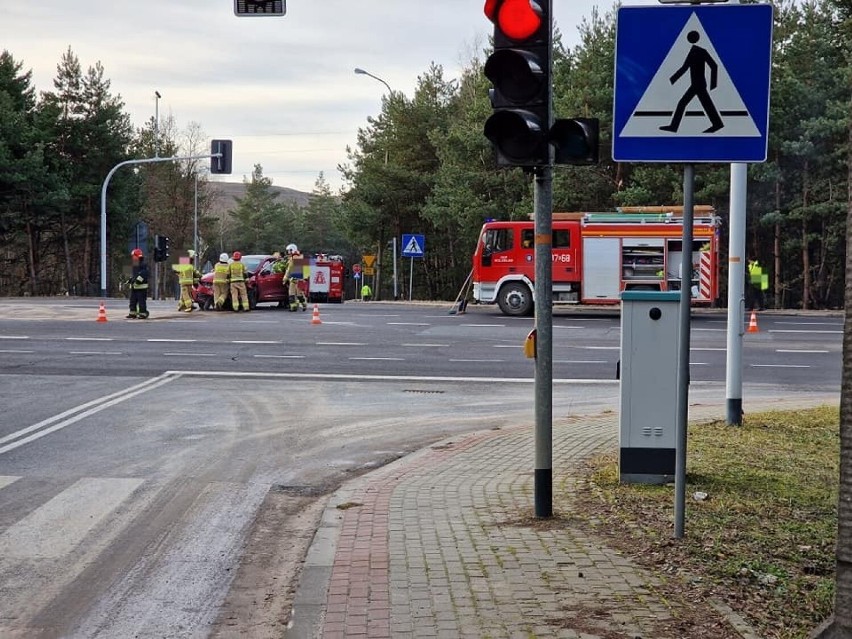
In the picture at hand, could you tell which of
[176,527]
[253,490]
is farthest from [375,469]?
[176,527]

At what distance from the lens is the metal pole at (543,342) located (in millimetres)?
7270

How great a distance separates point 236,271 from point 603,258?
36.5 feet

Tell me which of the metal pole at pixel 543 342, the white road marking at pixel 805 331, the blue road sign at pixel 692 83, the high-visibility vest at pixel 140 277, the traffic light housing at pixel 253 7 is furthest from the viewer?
the high-visibility vest at pixel 140 277

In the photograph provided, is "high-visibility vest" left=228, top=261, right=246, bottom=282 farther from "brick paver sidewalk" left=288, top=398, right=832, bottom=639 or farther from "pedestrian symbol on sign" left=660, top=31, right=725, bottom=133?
"pedestrian symbol on sign" left=660, top=31, right=725, bottom=133

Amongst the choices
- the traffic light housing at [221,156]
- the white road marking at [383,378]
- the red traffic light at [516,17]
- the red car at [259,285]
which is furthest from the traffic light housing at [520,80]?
the traffic light housing at [221,156]

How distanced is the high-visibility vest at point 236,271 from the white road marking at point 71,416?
16032 mm

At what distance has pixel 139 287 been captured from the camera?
2964cm

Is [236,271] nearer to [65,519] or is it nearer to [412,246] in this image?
[412,246]

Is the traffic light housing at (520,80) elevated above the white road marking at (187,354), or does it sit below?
above

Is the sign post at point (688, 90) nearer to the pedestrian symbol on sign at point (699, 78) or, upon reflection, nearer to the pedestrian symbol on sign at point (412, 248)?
the pedestrian symbol on sign at point (699, 78)

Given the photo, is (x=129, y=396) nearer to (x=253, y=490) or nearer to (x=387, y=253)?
(x=253, y=490)

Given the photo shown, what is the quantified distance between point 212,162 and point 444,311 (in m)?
15.1

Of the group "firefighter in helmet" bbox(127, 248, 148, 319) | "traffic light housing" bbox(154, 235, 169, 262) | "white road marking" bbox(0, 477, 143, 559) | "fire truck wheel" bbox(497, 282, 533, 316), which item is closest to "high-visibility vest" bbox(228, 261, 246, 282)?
"firefighter in helmet" bbox(127, 248, 148, 319)

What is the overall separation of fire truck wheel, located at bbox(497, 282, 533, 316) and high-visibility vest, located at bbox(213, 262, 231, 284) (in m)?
8.29
